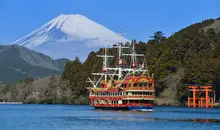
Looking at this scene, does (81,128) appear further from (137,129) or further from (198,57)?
(198,57)

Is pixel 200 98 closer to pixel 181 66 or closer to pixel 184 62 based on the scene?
pixel 181 66

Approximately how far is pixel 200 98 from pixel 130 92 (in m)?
39.7

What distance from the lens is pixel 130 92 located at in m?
118

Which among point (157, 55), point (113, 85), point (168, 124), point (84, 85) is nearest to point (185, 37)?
point (157, 55)

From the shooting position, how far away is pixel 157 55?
175625 millimetres

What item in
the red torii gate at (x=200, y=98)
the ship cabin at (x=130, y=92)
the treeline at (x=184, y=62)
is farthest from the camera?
the treeline at (x=184, y=62)

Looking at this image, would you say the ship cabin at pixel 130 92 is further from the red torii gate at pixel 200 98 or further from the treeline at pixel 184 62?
the treeline at pixel 184 62

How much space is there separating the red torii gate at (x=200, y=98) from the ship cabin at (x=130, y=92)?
2889 cm

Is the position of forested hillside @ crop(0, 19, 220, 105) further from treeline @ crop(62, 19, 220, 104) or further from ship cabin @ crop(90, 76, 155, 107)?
ship cabin @ crop(90, 76, 155, 107)

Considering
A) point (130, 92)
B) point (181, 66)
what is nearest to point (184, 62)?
point (181, 66)

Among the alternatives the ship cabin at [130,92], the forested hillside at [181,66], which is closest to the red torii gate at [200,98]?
the forested hillside at [181,66]

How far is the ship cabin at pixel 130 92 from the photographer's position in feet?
382

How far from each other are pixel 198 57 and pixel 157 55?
13.3m

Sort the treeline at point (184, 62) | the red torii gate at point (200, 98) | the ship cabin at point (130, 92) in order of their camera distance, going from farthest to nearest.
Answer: the treeline at point (184, 62)
the red torii gate at point (200, 98)
the ship cabin at point (130, 92)
